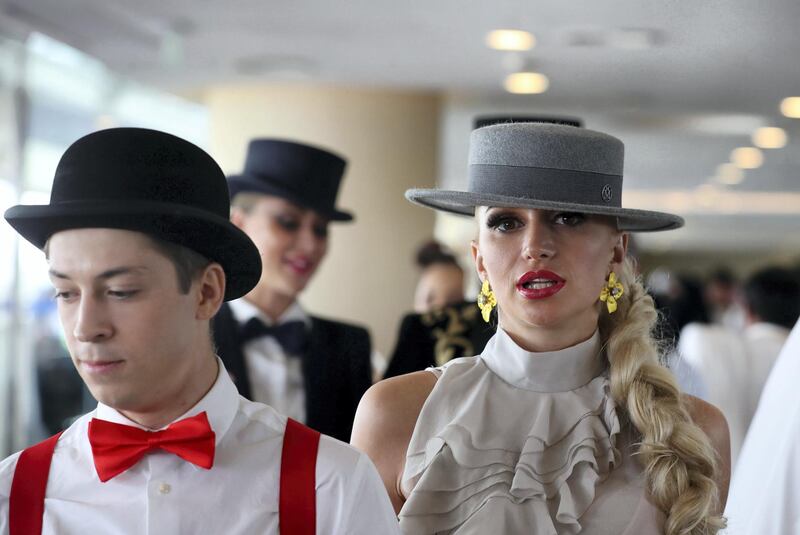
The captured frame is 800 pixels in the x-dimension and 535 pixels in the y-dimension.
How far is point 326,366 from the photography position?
310 cm

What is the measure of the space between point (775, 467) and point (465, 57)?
4.82m

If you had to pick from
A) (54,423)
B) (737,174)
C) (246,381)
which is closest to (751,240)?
(737,174)

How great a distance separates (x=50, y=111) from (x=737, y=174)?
281 inches

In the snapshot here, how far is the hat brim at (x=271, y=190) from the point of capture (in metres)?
3.45

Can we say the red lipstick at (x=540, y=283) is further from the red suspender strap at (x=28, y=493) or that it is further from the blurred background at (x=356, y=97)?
the blurred background at (x=356, y=97)

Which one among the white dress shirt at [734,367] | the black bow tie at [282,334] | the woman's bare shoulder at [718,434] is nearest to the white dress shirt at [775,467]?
the woman's bare shoulder at [718,434]

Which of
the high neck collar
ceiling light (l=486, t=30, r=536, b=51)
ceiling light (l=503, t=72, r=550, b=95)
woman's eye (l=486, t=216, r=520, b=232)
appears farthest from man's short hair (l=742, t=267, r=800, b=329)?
woman's eye (l=486, t=216, r=520, b=232)

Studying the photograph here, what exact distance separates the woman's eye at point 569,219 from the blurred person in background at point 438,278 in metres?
2.83

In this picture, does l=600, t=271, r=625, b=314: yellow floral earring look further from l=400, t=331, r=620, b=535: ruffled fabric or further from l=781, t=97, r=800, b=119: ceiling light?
l=781, t=97, r=800, b=119: ceiling light

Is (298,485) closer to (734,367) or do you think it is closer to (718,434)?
(718,434)

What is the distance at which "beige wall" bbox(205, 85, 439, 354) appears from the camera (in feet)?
25.5

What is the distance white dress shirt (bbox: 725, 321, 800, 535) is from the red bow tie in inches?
50.6

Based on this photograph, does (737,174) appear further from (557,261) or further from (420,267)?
(557,261)

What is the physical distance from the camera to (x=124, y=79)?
25.1 ft
